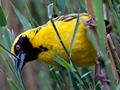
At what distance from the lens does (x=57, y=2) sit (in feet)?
4.84

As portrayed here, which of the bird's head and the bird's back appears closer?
the bird's back

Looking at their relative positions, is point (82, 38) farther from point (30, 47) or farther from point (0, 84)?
point (0, 84)

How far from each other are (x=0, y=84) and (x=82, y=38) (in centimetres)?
159

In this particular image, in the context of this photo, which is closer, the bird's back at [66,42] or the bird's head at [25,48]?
the bird's back at [66,42]

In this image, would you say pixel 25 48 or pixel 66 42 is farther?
pixel 25 48

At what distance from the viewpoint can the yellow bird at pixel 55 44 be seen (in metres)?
1.31

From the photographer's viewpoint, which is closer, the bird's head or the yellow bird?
the yellow bird

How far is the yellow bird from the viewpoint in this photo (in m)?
1.31

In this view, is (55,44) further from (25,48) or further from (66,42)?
(25,48)

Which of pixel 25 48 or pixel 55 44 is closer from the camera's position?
pixel 55 44

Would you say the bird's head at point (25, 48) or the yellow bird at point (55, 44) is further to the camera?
the bird's head at point (25, 48)

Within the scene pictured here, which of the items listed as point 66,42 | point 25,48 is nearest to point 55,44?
point 66,42

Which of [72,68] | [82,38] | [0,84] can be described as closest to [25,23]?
[82,38]

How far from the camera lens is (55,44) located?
1.32 meters
